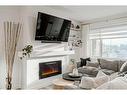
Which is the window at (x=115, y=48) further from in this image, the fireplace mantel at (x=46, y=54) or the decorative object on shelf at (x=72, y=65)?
the fireplace mantel at (x=46, y=54)

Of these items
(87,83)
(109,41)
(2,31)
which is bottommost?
(87,83)

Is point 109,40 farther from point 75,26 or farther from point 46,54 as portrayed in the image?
point 46,54

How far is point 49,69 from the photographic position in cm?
425

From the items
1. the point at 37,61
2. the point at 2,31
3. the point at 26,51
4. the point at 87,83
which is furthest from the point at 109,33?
the point at 87,83

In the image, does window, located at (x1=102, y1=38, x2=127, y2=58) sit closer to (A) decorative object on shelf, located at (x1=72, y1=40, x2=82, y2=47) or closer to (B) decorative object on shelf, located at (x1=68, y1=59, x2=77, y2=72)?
(A) decorative object on shelf, located at (x1=72, y1=40, x2=82, y2=47)

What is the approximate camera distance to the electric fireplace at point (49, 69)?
3.98 m

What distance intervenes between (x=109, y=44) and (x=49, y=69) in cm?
258

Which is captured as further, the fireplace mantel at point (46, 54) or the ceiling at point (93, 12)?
the ceiling at point (93, 12)

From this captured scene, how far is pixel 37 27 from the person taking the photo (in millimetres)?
3670

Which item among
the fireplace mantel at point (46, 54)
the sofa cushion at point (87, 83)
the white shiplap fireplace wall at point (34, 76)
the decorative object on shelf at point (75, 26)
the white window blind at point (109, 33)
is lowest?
the white shiplap fireplace wall at point (34, 76)

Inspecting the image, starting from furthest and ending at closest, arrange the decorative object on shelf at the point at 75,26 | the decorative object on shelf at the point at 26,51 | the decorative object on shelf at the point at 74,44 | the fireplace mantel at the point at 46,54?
1. the decorative object on shelf at the point at 75,26
2. the decorative object on shelf at the point at 74,44
3. the fireplace mantel at the point at 46,54
4. the decorative object on shelf at the point at 26,51

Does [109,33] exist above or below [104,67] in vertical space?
above

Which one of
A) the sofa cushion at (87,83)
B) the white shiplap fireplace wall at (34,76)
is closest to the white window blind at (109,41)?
the white shiplap fireplace wall at (34,76)

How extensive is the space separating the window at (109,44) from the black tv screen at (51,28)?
5.29ft
